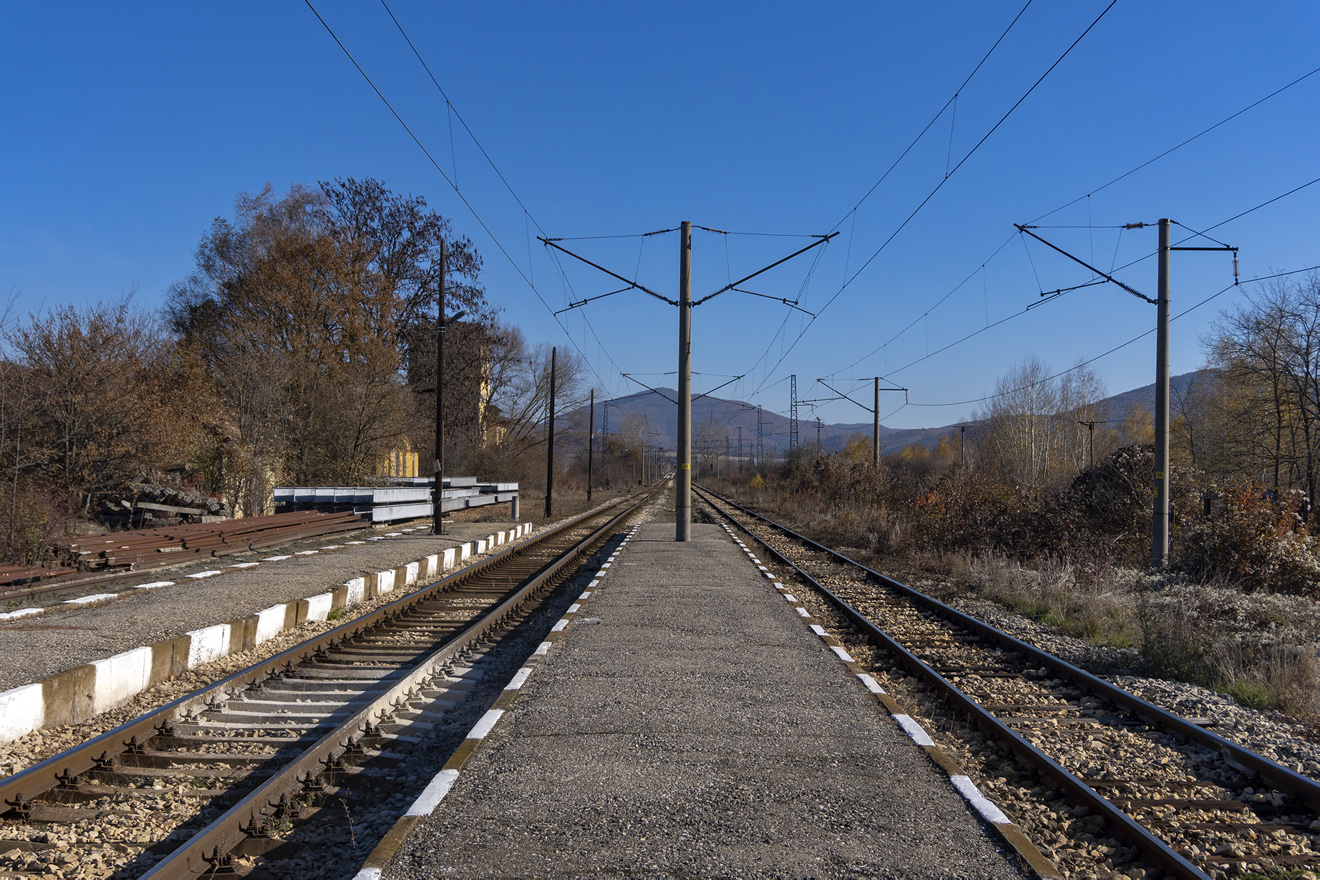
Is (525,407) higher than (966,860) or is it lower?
higher

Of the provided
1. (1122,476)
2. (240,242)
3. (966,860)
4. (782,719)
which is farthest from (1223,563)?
(240,242)

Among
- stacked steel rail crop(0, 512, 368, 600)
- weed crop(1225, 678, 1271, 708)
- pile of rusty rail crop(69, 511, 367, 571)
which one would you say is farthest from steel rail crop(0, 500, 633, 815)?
weed crop(1225, 678, 1271, 708)

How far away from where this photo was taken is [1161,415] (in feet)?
47.7

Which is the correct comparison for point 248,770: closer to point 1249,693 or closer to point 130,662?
point 130,662

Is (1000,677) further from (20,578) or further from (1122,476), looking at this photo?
(20,578)

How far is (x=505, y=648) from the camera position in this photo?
9867 mm

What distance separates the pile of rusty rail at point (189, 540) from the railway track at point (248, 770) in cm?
774

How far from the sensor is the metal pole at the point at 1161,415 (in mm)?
14328

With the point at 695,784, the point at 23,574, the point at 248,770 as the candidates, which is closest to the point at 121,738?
the point at 248,770

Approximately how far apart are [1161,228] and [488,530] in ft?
62.5

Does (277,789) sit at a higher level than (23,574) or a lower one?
lower

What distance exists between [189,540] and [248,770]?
1350cm

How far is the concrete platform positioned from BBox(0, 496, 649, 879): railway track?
0.82 metres

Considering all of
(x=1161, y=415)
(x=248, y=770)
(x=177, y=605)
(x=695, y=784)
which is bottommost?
(x=248, y=770)
